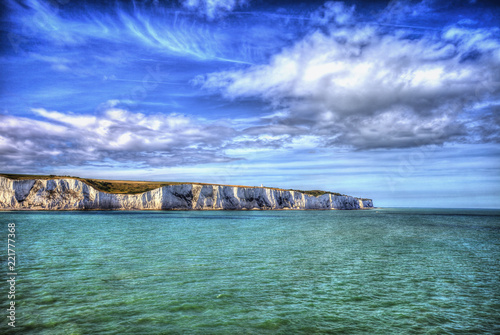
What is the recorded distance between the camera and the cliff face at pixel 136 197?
9825 centimetres

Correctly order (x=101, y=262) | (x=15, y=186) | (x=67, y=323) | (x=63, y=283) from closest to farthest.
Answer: (x=67, y=323), (x=63, y=283), (x=101, y=262), (x=15, y=186)

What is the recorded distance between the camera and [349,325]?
Answer: 962cm

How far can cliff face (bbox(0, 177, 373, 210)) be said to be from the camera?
98250 millimetres

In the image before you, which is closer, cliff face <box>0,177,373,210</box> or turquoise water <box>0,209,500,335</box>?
turquoise water <box>0,209,500,335</box>

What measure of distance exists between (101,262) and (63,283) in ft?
16.3

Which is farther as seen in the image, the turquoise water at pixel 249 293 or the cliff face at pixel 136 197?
the cliff face at pixel 136 197

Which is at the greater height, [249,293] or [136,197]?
[136,197]

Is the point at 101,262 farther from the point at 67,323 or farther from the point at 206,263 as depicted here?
the point at 67,323

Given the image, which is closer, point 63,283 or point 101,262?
point 63,283

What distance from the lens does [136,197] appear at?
117875 mm

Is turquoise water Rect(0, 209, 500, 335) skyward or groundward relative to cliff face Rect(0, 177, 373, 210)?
groundward

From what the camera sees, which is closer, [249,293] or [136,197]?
[249,293]

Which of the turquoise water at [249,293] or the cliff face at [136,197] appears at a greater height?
the cliff face at [136,197]

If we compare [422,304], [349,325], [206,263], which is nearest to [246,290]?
[349,325]
